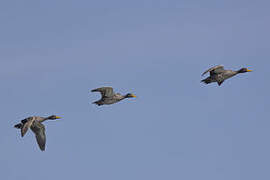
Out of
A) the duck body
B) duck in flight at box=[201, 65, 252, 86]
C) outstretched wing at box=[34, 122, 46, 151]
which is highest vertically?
duck in flight at box=[201, 65, 252, 86]

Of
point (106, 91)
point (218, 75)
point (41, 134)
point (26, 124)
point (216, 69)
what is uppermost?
point (216, 69)

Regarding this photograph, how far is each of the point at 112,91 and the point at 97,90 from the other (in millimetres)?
1894

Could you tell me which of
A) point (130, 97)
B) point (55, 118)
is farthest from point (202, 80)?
point (55, 118)

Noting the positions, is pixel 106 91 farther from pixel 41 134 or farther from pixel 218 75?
pixel 218 75

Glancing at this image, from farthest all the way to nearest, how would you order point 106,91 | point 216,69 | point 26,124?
point 216,69 → point 106,91 → point 26,124

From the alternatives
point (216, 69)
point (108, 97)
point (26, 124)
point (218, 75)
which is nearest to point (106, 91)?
point (108, 97)

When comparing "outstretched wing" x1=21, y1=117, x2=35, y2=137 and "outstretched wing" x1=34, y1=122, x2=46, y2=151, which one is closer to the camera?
"outstretched wing" x1=21, y1=117, x2=35, y2=137

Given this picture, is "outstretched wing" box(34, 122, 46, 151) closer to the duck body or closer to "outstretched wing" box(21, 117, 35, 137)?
"outstretched wing" box(21, 117, 35, 137)

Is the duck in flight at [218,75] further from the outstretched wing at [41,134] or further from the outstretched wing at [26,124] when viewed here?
the outstretched wing at [26,124]

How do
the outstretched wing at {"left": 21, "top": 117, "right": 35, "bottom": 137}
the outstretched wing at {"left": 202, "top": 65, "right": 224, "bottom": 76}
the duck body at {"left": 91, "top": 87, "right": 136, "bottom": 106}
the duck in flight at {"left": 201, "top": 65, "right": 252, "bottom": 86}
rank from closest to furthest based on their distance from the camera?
the outstretched wing at {"left": 21, "top": 117, "right": 35, "bottom": 137}, the duck body at {"left": 91, "top": 87, "right": 136, "bottom": 106}, the outstretched wing at {"left": 202, "top": 65, "right": 224, "bottom": 76}, the duck in flight at {"left": 201, "top": 65, "right": 252, "bottom": 86}

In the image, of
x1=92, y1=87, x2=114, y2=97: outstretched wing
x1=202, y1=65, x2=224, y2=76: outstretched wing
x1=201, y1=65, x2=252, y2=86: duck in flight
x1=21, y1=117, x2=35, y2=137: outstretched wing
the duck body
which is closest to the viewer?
x1=21, y1=117, x2=35, y2=137: outstretched wing

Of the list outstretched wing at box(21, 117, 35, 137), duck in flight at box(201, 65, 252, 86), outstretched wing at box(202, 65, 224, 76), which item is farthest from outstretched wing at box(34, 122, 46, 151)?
outstretched wing at box(202, 65, 224, 76)

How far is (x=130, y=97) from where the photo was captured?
232ft

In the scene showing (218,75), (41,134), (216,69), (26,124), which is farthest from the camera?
(218,75)
